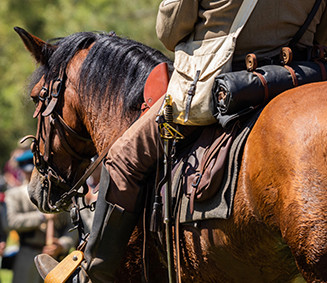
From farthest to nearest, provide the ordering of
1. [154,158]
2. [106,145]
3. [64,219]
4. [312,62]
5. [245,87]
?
1. [64,219]
2. [106,145]
3. [154,158]
4. [312,62]
5. [245,87]

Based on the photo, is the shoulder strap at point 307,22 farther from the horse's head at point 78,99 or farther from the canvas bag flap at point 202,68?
the horse's head at point 78,99

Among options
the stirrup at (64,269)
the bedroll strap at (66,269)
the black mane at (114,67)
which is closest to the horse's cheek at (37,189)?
the stirrup at (64,269)

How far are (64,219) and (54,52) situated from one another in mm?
4118

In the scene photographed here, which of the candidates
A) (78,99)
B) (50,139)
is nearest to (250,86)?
(78,99)

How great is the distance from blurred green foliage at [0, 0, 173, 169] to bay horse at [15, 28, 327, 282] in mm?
10564

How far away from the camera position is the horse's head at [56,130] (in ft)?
14.8

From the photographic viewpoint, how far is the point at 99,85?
430cm

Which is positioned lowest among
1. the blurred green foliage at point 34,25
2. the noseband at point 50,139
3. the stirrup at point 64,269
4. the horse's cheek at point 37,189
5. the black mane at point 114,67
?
the blurred green foliage at point 34,25

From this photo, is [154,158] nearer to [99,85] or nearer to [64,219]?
[99,85]

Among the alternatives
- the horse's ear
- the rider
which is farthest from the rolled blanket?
the horse's ear

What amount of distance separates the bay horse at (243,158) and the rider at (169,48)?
11.4 inches

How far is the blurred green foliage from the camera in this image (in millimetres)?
16172

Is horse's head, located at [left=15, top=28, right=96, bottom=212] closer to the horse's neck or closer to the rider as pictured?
the horse's neck

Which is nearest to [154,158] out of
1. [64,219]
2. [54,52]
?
[54,52]
